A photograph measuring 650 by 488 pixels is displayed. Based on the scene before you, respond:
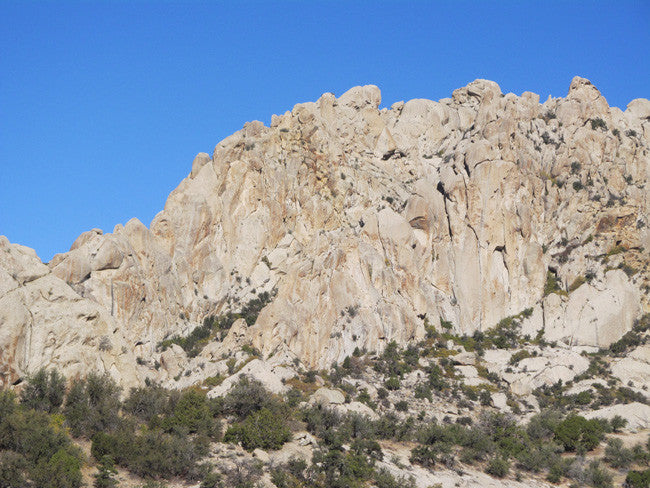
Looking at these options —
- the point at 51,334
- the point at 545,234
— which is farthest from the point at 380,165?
the point at 51,334

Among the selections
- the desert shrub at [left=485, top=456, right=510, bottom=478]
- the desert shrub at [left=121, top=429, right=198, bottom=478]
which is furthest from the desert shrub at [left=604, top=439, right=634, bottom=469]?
the desert shrub at [left=121, top=429, right=198, bottom=478]

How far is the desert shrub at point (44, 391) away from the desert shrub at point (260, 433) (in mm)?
11579

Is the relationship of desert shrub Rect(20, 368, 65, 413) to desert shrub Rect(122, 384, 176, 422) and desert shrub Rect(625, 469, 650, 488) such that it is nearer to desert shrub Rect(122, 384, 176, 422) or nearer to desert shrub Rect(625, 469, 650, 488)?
desert shrub Rect(122, 384, 176, 422)

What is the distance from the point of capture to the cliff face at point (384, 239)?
294ft

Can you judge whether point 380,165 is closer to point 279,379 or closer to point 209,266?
point 209,266

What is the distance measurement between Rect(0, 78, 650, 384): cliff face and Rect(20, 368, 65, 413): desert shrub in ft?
118

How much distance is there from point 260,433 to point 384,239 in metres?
52.3

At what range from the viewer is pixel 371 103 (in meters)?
135

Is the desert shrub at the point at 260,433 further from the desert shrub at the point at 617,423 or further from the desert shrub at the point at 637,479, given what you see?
the desert shrub at the point at 617,423

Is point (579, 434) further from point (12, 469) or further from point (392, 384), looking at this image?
point (12, 469)

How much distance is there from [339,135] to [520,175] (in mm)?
29800

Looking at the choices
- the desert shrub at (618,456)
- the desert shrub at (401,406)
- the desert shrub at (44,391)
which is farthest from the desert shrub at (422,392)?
the desert shrub at (44,391)

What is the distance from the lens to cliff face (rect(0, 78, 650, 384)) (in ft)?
294

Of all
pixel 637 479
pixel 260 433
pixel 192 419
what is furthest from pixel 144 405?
pixel 637 479
